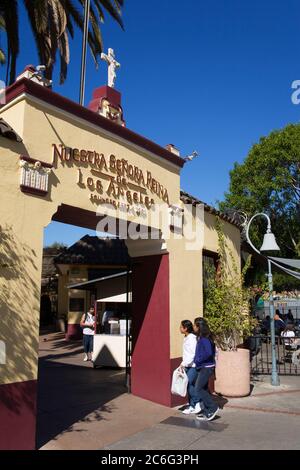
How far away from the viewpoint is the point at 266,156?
24.9 meters

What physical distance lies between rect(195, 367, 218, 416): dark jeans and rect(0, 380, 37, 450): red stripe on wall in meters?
2.74

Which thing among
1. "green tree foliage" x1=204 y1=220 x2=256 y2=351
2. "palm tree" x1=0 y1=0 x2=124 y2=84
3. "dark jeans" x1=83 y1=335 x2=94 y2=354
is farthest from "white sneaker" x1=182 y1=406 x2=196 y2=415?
"palm tree" x1=0 y1=0 x2=124 y2=84

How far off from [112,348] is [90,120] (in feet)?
24.1

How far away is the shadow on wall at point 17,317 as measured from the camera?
16.8 feet

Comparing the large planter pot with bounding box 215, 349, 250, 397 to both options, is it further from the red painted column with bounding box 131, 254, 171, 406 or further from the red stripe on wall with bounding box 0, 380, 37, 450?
the red stripe on wall with bounding box 0, 380, 37, 450

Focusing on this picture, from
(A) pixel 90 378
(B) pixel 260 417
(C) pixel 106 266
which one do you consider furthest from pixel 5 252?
(C) pixel 106 266

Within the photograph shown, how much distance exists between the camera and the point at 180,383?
22.9 ft

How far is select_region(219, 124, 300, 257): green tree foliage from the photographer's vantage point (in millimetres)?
24562

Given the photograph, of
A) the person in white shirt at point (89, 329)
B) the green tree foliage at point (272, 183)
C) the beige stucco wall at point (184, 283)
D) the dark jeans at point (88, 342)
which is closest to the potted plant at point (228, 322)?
the beige stucco wall at point (184, 283)

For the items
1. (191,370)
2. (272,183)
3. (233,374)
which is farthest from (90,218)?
(272,183)

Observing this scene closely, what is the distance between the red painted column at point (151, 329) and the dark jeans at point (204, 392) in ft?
3.03

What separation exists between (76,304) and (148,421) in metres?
15.1

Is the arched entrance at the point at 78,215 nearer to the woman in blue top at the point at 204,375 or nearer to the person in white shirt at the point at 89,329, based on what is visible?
the woman in blue top at the point at 204,375

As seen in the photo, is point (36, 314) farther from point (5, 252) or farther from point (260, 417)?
point (260, 417)
